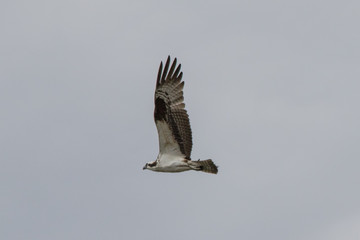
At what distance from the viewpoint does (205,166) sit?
13758 millimetres

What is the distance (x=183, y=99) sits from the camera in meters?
14.3

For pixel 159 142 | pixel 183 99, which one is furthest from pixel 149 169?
pixel 183 99

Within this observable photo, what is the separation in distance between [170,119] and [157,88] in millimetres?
860

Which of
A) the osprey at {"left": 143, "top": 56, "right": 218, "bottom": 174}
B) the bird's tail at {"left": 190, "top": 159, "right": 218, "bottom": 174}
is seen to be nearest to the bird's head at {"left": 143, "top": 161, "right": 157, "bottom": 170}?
the osprey at {"left": 143, "top": 56, "right": 218, "bottom": 174}

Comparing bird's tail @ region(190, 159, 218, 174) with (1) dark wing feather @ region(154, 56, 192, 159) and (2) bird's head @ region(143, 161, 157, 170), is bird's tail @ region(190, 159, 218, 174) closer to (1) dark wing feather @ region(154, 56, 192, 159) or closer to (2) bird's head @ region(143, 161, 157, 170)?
(1) dark wing feather @ region(154, 56, 192, 159)

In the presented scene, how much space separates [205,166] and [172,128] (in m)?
1.21

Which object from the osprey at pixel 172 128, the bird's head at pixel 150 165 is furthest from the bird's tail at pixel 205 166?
the bird's head at pixel 150 165

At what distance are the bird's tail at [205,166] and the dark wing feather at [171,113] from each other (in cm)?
29

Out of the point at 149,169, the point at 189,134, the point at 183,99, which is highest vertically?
the point at 183,99

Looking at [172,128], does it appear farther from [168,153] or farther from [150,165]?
[150,165]

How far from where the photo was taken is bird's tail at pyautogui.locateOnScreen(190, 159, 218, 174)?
13.7 meters

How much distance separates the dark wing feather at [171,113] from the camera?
545 inches

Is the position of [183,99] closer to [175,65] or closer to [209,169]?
[175,65]

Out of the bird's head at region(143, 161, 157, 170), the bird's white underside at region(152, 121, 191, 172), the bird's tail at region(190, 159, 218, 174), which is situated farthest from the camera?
the bird's head at region(143, 161, 157, 170)
